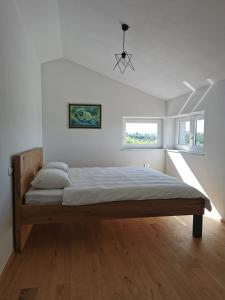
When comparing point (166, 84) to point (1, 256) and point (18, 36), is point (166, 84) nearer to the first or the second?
point (18, 36)

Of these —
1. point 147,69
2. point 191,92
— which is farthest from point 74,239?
point 191,92

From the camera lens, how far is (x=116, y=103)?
5156 mm

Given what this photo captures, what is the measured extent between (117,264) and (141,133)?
3.55 meters

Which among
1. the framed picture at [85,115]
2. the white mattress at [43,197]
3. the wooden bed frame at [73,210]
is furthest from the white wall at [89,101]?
the white mattress at [43,197]

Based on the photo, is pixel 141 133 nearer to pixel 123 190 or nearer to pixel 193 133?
pixel 193 133

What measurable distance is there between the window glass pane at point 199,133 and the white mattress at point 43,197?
107 inches

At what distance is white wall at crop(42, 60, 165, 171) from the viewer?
16.2 feet

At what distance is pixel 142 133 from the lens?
5480 millimetres

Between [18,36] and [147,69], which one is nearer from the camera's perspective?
[18,36]

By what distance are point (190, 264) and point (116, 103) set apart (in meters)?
3.59

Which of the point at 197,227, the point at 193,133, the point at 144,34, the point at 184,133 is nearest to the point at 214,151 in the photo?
the point at 193,133

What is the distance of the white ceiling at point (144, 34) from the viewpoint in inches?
93.8

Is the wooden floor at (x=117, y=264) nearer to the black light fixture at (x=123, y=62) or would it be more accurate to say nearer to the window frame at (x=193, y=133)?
the window frame at (x=193, y=133)

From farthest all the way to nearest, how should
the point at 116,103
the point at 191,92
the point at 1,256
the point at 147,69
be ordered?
the point at 116,103
the point at 191,92
the point at 147,69
the point at 1,256
